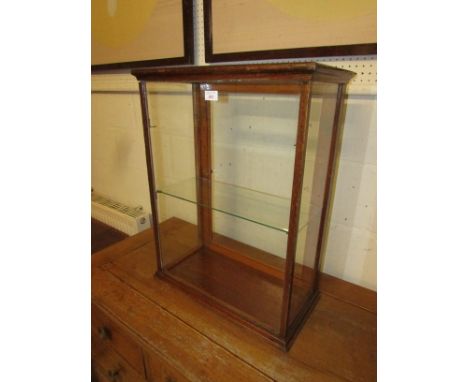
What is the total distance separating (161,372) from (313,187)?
28.3 inches

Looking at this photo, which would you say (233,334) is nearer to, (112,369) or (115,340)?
(115,340)

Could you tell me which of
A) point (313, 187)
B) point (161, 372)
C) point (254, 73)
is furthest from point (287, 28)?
point (161, 372)

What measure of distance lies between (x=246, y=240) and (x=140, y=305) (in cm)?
49

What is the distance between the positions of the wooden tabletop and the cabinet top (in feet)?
2.35

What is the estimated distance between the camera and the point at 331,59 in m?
0.84

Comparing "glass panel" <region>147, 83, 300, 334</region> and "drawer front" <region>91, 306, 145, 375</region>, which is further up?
"glass panel" <region>147, 83, 300, 334</region>

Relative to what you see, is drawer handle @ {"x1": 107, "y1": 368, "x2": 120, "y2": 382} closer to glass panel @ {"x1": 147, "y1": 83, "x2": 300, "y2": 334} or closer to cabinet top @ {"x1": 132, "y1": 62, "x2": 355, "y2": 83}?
glass panel @ {"x1": 147, "y1": 83, "x2": 300, "y2": 334}

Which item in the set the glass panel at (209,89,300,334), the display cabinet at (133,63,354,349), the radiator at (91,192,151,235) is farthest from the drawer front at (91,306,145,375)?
the radiator at (91,192,151,235)

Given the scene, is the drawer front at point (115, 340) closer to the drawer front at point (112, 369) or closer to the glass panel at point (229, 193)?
the drawer front at point (112, 369)

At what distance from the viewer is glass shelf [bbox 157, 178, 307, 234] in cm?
93

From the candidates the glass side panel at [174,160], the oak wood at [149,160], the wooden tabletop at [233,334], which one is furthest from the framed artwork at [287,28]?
the wooden tabletop at [233,334]
